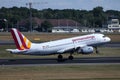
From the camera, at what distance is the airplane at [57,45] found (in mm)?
62031

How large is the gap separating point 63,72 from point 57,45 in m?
16.6

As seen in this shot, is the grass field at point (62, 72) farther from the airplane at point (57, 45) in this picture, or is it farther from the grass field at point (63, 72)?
the airplane at point (57, 45)

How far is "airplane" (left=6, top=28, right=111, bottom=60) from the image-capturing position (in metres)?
62.0

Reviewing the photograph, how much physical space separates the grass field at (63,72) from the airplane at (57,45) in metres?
9.05

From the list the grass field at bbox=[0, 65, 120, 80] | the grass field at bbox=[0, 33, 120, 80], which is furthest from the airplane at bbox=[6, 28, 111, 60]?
the grass field at bbox=[0, 65, 120, 80]

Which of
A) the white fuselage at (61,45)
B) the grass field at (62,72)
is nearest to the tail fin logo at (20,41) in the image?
the white fuselage at (61,45)

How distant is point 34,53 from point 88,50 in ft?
22.8

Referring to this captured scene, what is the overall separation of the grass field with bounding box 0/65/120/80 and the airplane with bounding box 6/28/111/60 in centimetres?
905

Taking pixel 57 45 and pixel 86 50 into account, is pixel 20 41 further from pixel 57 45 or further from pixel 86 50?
pixel 86 50

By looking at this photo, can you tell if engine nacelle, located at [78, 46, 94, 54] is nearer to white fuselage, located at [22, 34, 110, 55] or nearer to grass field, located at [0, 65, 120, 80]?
white fuselage, located at [22, 34, 110, 55]

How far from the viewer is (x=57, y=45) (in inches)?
2539

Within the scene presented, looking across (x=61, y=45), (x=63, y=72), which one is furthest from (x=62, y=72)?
(x=61, y=45)

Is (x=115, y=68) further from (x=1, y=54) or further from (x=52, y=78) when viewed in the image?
(x=1, y=54)

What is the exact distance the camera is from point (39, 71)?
49.0 metres
